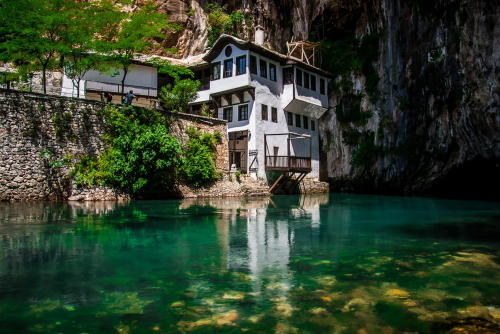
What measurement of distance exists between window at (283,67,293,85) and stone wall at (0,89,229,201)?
51.4 feet

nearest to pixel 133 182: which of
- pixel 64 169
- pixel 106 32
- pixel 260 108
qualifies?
pixel 64 169

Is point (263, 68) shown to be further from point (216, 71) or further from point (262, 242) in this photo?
point (262, 242)

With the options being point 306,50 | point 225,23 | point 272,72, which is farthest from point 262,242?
point 225,23

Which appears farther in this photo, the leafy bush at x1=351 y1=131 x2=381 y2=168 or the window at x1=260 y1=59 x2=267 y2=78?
the leafy bush at x1=351 y1=131 x2=381 y2=168

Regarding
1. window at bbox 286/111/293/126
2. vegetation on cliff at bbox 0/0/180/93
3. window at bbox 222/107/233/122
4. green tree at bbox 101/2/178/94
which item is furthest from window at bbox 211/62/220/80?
green tree at bbox 101/2/178/94

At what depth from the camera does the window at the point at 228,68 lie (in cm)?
2982

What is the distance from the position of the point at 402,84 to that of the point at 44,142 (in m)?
24.9

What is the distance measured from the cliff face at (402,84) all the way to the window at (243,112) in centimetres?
921

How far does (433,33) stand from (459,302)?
26965 millimetres

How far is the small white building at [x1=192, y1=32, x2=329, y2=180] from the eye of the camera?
28953mm

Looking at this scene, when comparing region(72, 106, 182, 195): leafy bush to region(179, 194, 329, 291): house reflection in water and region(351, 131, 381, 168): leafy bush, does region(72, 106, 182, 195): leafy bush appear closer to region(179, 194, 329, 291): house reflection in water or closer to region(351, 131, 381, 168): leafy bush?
region(179, 194, 329, 291): house reflection in water

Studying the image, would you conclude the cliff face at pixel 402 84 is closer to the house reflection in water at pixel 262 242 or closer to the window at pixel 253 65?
the window at pixel 253 65

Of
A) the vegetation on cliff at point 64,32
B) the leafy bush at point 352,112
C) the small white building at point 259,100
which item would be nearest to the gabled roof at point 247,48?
the small white building at point 259,100

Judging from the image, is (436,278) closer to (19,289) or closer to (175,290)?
(175,290)
